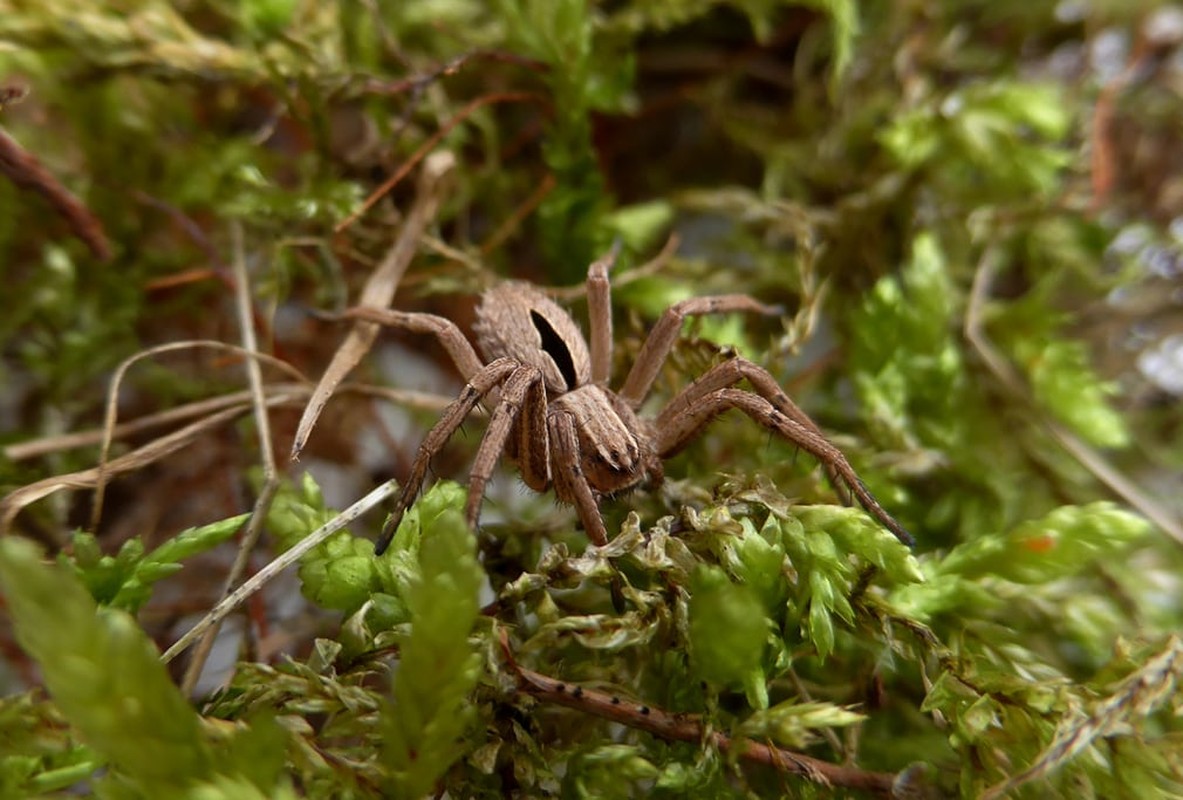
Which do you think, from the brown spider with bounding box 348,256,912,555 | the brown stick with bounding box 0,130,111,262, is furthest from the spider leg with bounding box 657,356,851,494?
the brown stick with bounding box 0,130,111,262

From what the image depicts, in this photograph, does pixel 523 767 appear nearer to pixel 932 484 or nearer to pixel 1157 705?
pixel 1157 705

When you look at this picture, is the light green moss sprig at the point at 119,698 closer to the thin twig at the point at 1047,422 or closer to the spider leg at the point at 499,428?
the spider leg at the point at 499,428

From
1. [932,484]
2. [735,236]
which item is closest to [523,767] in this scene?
[932,484]

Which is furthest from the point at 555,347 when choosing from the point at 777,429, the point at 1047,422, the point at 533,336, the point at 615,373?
the point at 1047,422

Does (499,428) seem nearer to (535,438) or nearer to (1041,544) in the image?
(535,438)

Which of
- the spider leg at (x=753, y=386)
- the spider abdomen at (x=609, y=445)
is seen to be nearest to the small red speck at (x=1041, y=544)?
the spider leg at (x=753, y=386)

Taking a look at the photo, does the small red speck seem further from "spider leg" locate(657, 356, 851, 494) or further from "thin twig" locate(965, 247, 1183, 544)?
"thin twig" locate(965, 247, 1183, 544)
